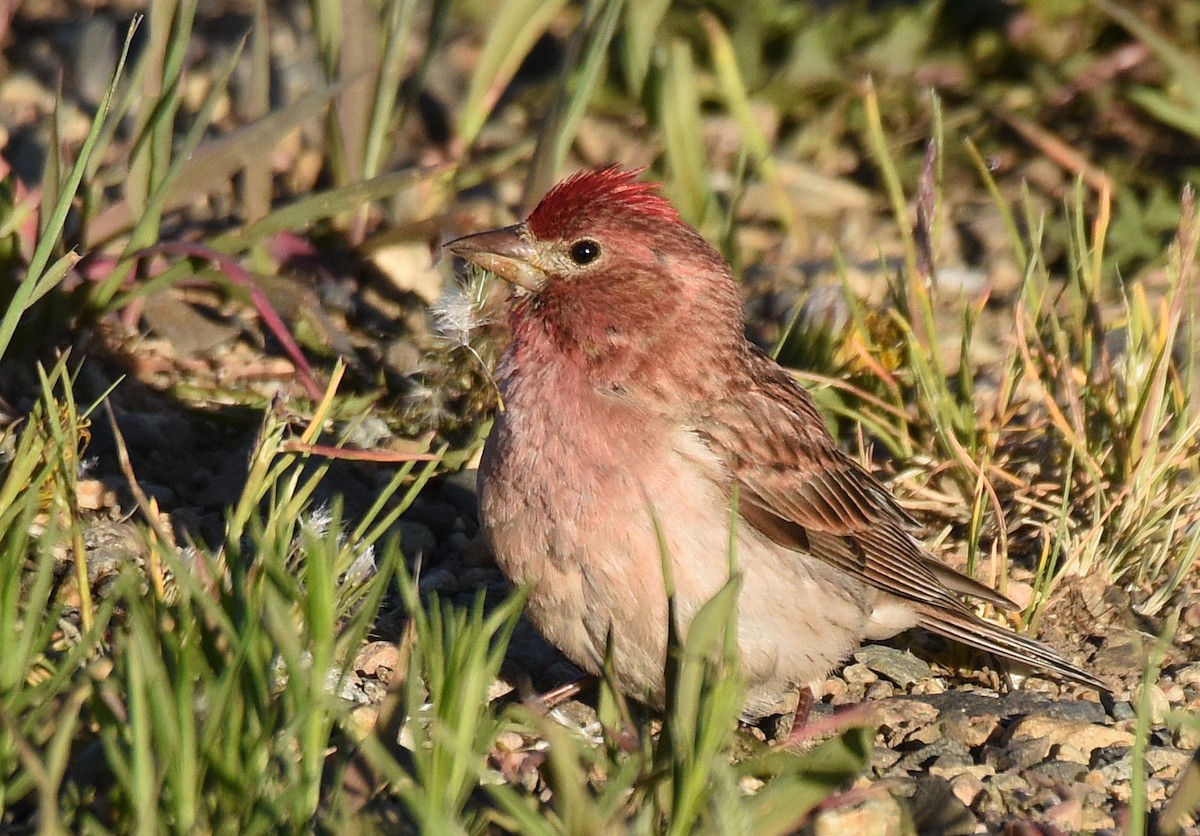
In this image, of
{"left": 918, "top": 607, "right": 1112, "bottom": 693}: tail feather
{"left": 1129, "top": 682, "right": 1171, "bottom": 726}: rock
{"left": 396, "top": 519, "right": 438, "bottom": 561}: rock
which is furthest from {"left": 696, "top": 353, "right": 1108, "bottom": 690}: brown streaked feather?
{"left": 396, "top": 519, "right": 438, "bottom": 561}: rock

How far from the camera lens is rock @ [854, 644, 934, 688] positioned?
4840mm

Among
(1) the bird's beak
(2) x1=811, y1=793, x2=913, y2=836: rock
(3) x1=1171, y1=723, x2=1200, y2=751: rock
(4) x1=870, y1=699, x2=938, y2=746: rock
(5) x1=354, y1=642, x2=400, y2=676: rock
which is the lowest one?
(4) x1=870, y1=699, x2=938, y2=746: rock

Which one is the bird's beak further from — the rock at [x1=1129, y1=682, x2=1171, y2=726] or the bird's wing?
the rock at [x1=1129, y1=682, x2=1171, y2=726]

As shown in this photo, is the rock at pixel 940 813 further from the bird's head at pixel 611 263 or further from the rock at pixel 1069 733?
the bird's head at pixel 611 263

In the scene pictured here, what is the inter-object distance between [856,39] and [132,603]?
509 centimetres

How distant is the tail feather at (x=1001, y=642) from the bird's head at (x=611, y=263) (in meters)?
0.99

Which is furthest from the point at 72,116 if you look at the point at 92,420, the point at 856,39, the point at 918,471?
the point at 918,471

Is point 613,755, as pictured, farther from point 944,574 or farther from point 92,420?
point 92,420

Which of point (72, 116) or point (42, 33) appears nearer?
point (72, 116)

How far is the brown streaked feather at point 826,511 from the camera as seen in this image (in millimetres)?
4672

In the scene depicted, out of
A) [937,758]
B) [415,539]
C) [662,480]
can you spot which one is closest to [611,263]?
[662,480]

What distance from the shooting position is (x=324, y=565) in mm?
3312

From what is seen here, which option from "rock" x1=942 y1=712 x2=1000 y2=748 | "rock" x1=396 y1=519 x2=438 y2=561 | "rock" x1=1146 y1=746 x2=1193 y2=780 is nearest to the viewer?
"rock" x1=1146 y1=746 x2=1193 y2=780

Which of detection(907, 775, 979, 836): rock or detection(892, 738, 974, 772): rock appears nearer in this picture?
detection(907, 775, 979, 836): rock
